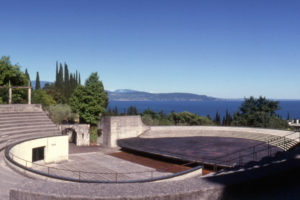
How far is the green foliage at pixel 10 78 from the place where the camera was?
1275 inches

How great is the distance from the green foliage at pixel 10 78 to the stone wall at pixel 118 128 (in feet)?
47.1

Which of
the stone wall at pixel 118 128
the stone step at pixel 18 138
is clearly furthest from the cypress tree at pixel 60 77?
the stone step at pixel 18 138

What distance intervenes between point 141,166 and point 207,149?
6419 millimetres

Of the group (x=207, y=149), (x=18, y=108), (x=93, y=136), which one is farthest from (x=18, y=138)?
(x=207, y=149)

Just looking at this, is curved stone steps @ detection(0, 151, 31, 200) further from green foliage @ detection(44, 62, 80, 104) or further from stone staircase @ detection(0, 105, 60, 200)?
green foliage @ detection(44, 62, 80, 104)

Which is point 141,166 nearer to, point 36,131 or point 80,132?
point 36,131

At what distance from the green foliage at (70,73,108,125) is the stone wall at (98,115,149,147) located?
4.76 meters

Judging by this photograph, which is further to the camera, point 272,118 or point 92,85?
point 272,118

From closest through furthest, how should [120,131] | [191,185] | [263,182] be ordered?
[191,185] < [263,182] < [120,131]

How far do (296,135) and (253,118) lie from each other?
2301cm

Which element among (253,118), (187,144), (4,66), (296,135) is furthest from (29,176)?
(253,118)

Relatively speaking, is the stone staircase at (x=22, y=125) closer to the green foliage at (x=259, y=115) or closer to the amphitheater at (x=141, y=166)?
the amphitheater at (x=141, y=166)

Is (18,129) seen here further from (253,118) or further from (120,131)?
(253,118)

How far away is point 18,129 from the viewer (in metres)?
19.1
